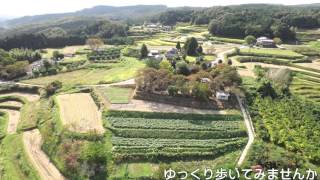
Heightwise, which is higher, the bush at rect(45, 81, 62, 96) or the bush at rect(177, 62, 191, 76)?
the bush at rect(177, 62, 191, 76)

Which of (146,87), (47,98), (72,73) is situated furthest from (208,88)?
(72,73)

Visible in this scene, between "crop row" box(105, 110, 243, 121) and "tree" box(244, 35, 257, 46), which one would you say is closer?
"crop row" box(105, 110, 243, 121)

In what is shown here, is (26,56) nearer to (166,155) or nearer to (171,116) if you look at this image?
(171,116)

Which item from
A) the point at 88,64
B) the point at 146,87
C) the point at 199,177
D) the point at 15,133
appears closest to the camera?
the point at 199,177

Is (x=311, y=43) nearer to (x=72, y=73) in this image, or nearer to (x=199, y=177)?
(x=72, y=73)

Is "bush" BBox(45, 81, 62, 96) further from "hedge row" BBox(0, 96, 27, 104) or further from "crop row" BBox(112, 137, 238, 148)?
"crop row" BBox(112, 137, 238, 148)

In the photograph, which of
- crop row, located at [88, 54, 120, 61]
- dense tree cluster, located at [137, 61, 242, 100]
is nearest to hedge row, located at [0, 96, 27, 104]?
dense tree cluster, located at [137, 61, 242, 100]

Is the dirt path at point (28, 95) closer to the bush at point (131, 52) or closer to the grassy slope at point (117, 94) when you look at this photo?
the grassy slope at point (117, 94)
